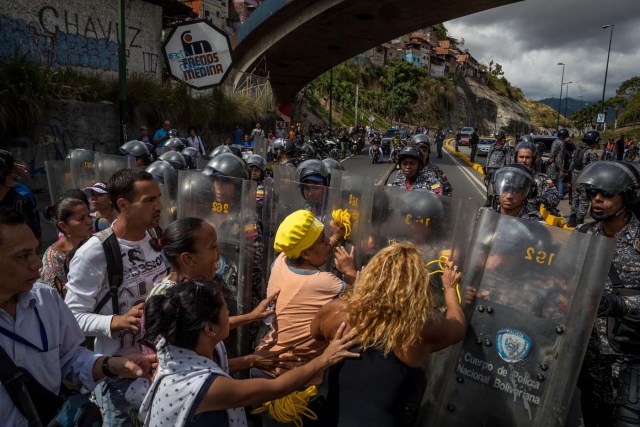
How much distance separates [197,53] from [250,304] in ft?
47.3

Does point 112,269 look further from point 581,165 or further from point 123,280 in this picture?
point 581,165

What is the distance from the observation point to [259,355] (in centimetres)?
222

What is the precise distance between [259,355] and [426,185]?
118 inches

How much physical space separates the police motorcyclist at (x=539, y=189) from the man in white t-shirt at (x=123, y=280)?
11.6 ft

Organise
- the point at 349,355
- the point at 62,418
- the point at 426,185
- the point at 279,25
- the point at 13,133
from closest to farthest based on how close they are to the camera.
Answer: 1. the point at 62,418
2. the point at 349,355
3. the point at 426,185
4. the point at 13,133
5. the point at 279,25

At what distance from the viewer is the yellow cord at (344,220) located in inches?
126

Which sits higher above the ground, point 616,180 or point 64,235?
point 616,180

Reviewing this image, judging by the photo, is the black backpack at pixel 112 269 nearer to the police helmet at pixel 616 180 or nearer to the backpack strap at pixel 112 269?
the backpack strap at pixel 112 269

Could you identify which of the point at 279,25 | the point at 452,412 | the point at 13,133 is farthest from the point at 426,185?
the point at 279,25

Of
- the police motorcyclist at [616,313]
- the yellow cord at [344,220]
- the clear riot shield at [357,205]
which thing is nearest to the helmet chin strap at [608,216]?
the police motorcyclist at [616,313]

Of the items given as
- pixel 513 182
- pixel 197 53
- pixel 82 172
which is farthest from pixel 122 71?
pixel 513 182

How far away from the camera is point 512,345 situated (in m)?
2.13

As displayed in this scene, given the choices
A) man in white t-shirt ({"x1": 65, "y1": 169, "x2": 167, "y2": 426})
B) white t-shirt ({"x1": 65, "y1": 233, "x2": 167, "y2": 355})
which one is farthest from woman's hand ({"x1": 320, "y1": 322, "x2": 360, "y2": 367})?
white t-shirt ({"x1": 65, "y1": 233, "x2": 167, "y2": 355})

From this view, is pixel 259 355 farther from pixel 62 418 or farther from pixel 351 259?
pixel 62 418
